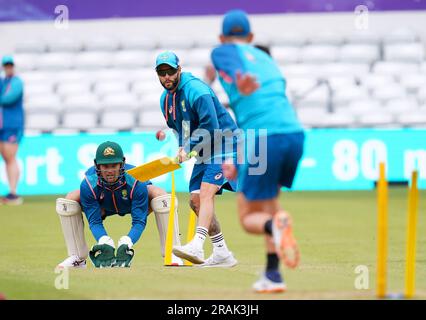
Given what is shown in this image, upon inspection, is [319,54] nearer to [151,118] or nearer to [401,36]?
[401,36]

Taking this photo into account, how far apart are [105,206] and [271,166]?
10.8 feet

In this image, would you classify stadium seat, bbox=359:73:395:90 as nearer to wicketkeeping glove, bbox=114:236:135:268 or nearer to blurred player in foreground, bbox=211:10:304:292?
wicketkeeping glove, bbox=114:236:135:268

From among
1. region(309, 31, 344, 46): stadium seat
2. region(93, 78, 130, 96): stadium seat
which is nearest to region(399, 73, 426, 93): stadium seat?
region(309, 31, 344, 46): stadium seat

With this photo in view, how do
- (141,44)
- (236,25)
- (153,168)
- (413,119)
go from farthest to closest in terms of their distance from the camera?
(141,44), (413,119), (153,168), (236,25)

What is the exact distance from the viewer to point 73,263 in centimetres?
1113

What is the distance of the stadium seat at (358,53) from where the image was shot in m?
23.9

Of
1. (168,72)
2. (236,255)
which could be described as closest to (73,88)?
(236,255)

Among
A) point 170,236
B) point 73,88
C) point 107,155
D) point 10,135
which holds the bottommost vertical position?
point 170,236

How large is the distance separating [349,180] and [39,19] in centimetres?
834

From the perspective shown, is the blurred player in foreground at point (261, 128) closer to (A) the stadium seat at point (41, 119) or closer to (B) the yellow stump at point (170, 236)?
(B) the yellow stump at point (170, 236)

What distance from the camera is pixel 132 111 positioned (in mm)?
22562

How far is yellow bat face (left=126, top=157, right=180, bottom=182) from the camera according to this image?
1059 centimetres

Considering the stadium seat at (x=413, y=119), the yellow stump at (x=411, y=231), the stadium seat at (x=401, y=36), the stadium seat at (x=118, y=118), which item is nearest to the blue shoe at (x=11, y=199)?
the stadium seat at (x=118, y=118)

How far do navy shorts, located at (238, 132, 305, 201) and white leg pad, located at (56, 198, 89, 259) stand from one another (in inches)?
127
